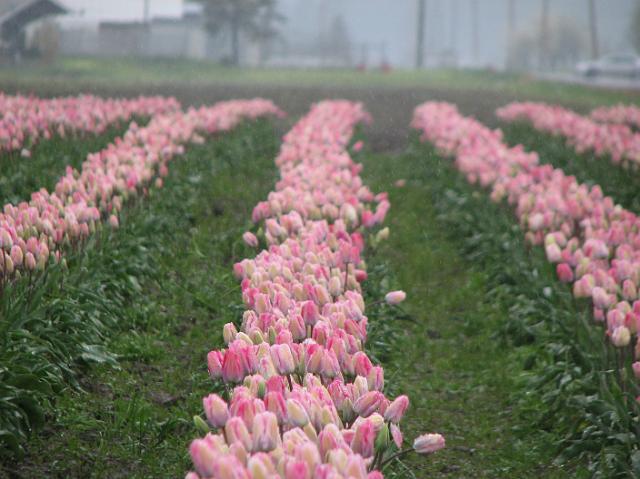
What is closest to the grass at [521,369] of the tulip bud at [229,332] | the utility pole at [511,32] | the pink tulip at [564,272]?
the pink tulip at [564,272]

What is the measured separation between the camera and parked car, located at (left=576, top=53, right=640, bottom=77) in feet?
160

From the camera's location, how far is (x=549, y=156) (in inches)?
505

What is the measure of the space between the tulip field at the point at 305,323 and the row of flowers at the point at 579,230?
0.02 meters

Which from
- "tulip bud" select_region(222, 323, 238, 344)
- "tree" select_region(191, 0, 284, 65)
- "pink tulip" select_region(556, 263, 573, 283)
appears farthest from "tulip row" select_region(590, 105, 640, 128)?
"tree" select_region(191, 0, 284, 65)

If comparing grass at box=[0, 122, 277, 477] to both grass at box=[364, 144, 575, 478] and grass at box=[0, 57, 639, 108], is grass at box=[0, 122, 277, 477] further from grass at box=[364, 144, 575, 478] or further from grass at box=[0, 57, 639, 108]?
grass at box=[0, 57, 639, 108]

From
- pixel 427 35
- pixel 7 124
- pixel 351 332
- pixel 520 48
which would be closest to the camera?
pixel 351 332

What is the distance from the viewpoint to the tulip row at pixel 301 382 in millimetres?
2568

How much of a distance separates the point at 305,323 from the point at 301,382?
49 centimetres

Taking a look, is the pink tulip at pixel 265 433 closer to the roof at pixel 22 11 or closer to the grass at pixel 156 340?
the grass at pixel 156 340

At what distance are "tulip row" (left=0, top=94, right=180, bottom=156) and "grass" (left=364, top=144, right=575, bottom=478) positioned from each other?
432cm

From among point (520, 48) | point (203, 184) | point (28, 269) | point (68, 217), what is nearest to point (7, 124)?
point (203, 184)

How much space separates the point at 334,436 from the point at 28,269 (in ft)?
9.52

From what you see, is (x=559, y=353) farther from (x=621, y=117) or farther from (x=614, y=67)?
(x=614, y=67)

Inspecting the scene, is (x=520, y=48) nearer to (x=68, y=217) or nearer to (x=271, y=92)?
(x=271, y=92)
